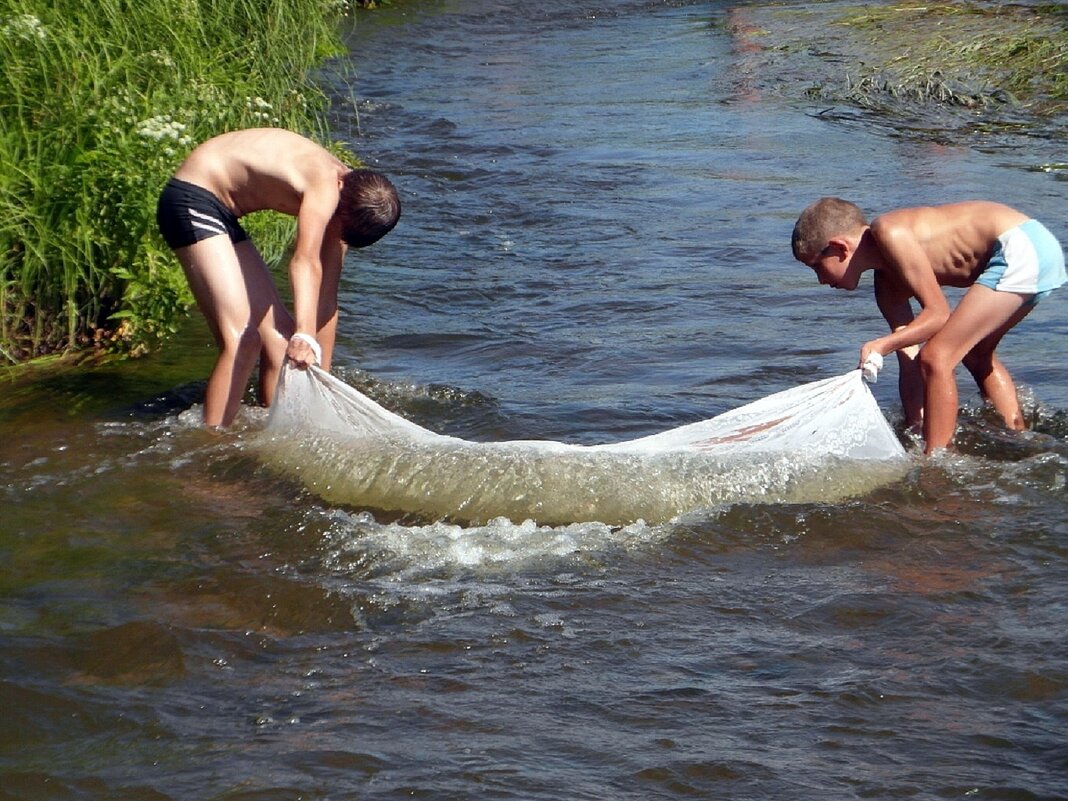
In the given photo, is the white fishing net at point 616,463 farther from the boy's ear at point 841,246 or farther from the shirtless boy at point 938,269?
the boy's ear at point 841,246

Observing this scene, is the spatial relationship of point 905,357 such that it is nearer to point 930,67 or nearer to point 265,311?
point 265,311

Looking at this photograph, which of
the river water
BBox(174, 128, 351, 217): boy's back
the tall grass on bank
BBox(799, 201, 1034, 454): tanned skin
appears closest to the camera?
the river water

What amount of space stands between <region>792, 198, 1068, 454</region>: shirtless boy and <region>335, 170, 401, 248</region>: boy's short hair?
165 centimetres

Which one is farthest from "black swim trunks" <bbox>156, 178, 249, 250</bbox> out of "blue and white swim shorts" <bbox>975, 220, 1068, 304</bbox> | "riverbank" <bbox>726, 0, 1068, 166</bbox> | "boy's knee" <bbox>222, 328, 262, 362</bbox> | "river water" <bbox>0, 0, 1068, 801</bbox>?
"riverbank" <bbox>726, 0, 1068, 166</bbox>

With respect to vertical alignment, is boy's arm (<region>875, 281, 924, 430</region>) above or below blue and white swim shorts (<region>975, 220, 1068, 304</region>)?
below

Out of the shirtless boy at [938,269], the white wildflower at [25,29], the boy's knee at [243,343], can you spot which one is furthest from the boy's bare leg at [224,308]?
the shirtless boy at [938,269]

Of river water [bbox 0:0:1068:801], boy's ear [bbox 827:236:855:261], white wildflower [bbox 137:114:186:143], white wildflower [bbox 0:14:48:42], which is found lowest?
river water [bbox 0:0:1068:801]

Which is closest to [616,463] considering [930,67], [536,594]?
[536,594]

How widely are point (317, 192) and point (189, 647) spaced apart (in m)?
2.11

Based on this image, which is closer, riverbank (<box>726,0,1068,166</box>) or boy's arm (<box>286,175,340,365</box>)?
boy's arm (<box>286,175,340,365</box>)

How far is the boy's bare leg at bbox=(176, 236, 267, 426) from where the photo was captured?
6.21 m

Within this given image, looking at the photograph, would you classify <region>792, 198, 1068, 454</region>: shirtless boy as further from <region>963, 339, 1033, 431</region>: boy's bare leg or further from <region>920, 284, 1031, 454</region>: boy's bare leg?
<region>963, 339, 1033, 431</region>: boy's bare leg

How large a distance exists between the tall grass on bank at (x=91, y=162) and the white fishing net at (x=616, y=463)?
1.67 meters

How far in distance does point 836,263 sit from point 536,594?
1.93m
